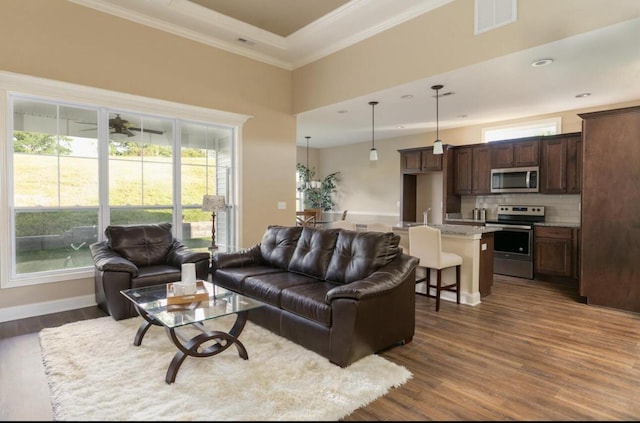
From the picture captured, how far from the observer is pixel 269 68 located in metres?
5.82

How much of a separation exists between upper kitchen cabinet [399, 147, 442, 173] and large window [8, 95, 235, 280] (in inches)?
165

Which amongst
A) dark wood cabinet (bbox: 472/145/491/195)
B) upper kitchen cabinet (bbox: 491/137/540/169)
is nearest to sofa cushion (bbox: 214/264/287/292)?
dark wood cabinet (bbox: 472/145/491/195)

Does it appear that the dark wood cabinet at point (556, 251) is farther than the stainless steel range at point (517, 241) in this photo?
No

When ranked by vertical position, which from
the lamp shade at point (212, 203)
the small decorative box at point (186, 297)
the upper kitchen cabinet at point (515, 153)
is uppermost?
the upper kitchen cabinet at point (515, 153)

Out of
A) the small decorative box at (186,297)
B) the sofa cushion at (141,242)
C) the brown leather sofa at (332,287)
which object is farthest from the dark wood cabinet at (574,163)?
the sofa cushion at (141,242)

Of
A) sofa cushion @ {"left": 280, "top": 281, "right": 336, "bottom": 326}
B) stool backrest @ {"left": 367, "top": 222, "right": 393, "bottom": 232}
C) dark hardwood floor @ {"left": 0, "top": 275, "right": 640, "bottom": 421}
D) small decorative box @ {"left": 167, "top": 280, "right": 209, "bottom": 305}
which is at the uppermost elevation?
stool backrest @ {"left": 367, "top": 222, "right": 393, "bottom": 232}

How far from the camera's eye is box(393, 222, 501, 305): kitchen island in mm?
4316

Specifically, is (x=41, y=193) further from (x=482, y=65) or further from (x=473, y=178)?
(x=473, y=178)

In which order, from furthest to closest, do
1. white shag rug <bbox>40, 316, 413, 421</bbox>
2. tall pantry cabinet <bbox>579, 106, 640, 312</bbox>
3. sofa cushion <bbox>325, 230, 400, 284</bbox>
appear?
tall pantry cabinet <bbox>579, 106, 640, 312</bbox> < sofa cushion <bbox>325, 230, 400, 284</bbox> < white shag rug <bbox>40, 316, 413, 421</bbox>

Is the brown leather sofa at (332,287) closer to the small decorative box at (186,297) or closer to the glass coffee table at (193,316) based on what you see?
the glass coffee table at (193,316)

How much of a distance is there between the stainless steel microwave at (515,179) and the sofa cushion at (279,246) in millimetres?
4140

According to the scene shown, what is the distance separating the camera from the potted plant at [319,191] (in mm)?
9617

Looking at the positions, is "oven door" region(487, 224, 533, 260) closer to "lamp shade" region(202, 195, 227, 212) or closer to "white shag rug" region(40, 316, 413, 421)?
"white shag rug" region(40, 316, 413, 421)

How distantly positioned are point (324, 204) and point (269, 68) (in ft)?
15.2
